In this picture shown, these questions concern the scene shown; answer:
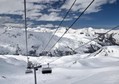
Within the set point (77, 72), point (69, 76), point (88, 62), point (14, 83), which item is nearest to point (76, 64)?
point (88, 62)

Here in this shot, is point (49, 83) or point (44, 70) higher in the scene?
point (44, 70)

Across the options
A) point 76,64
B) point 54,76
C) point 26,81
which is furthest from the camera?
point 76,64

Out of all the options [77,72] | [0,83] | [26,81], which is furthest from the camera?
[77,72]

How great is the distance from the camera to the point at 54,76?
355 ft

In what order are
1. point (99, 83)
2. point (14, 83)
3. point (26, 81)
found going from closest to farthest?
1. point (99, 83)
2. point (14, 83)
3. point (26, 81)

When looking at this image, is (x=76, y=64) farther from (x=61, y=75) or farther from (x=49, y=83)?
(x=49, y=83)

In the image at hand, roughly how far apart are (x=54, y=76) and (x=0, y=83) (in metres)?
29.7

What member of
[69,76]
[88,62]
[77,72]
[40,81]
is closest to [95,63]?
[88,62]

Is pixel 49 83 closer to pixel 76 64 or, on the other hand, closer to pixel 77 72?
pixel 77 72

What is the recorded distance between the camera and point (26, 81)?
9562 centimetres

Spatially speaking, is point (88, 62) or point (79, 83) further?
point (88, 62)

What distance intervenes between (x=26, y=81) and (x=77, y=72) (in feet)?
107

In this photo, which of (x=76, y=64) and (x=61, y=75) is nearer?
(x=61, y=75)

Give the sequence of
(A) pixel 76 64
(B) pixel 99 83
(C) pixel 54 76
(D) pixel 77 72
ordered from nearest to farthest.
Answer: (B) pixel 99 83
(C) pixel 54 76
(D) pixel 77 72
(A) pixel 76 64
